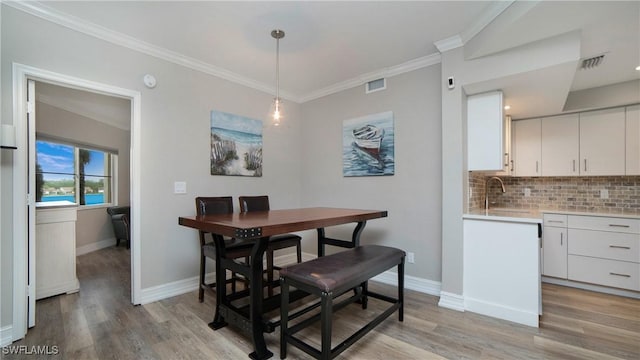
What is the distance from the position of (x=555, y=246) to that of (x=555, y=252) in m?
0.07

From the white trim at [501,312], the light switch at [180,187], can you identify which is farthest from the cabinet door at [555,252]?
the light switch at [180,187]

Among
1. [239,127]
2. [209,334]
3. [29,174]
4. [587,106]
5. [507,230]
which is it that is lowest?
[209,334]

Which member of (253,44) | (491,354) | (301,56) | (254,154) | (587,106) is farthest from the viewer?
(254,154)

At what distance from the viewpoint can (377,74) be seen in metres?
3.41

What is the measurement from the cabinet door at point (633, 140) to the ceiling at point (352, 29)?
1.34ft

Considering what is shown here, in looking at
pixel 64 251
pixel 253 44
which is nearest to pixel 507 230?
pixel 253 44

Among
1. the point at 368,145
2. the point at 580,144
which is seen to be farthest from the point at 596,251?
the point at 368,145

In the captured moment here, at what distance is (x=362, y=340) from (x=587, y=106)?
3879 mm

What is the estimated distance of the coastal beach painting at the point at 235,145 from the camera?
3.33 meters

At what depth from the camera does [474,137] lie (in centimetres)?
277

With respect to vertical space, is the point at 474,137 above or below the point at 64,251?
above

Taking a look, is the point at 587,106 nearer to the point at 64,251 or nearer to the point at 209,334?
the point at 209,334

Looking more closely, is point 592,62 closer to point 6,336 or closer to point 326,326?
point 326,326

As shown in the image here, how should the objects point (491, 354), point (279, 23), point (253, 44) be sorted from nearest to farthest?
point (491, 354), point (279, 23), point (253, 44)
